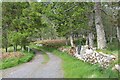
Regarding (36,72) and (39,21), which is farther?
(39,21)

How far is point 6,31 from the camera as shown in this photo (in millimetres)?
45031

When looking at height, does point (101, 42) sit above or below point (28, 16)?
below

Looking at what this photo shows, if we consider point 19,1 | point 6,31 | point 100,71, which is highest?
point 19,1

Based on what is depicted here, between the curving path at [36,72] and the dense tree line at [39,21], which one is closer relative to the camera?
the curving path at [36,72]

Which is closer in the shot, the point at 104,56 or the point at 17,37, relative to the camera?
the point at 104,56

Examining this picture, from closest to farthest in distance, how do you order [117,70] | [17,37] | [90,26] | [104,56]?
[117,70]
[104,56]
[90,26]
[17,37]

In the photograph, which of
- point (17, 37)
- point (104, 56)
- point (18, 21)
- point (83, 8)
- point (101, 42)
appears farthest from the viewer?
point (18, 21)

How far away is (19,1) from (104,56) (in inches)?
1249

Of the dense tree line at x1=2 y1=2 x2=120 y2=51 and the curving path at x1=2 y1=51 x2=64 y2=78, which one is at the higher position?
the dense tree line at x1=2 y1=2 x2=120 y2=51

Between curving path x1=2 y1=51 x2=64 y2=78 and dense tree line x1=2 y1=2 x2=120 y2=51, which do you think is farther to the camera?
dense tree line x1=2 y1=2 x2=120 y2=51

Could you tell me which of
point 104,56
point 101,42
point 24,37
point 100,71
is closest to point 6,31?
point 24,37

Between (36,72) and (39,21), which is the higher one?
(39,21)

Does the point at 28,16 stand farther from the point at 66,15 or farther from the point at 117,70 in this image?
the point at 117,70

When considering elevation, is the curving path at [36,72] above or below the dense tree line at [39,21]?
below
